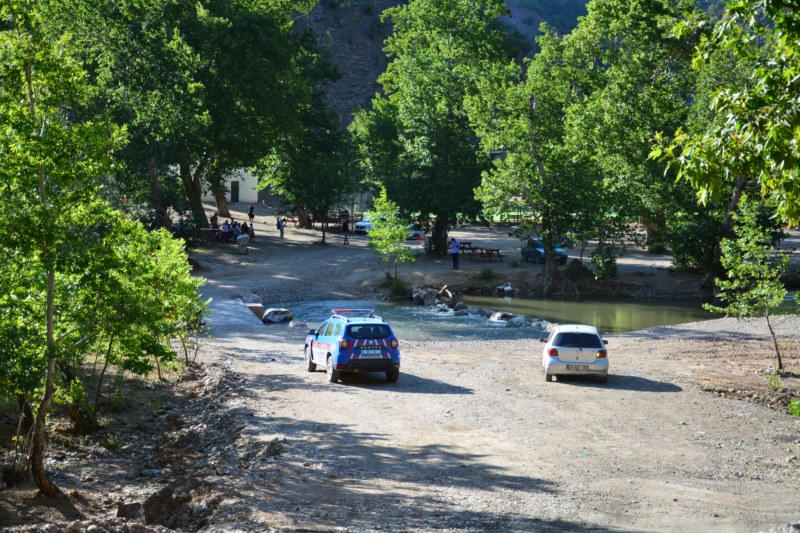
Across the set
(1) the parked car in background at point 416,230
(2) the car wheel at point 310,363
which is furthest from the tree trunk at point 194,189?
(2) the car wheel at point 310,363

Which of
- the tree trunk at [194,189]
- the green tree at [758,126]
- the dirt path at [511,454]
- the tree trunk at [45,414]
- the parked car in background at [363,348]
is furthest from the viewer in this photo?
the tree trunk at [194,189]

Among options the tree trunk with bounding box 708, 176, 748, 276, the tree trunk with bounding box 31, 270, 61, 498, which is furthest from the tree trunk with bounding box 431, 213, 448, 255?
the tree trunk with bounding box 31, 270, 61, 498

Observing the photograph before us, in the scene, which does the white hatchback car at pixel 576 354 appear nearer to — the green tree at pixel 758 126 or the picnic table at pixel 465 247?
the green tree at pixel 758 126

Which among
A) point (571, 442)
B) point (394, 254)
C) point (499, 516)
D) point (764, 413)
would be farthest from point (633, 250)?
point (499, 516)

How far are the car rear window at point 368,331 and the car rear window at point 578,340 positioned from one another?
15.8 feet

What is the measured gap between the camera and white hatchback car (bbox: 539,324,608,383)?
2480 centimetres

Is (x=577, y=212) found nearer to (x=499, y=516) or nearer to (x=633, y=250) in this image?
(x=633, y=250)

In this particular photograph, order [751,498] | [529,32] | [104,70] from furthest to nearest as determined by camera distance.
Result: [529,32] → [104,70] → [751,498]

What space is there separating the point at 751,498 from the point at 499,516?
4233mm

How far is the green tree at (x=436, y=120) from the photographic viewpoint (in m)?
59.8

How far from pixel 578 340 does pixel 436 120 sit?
37752 millimetres

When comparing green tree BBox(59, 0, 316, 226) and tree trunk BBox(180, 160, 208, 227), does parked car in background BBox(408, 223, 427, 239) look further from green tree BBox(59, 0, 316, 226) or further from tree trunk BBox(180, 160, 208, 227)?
tree trunk BBox(180, 160, 208, 227)

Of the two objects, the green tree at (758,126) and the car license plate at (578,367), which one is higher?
the green tree at (758,126)

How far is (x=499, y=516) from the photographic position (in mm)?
13055
